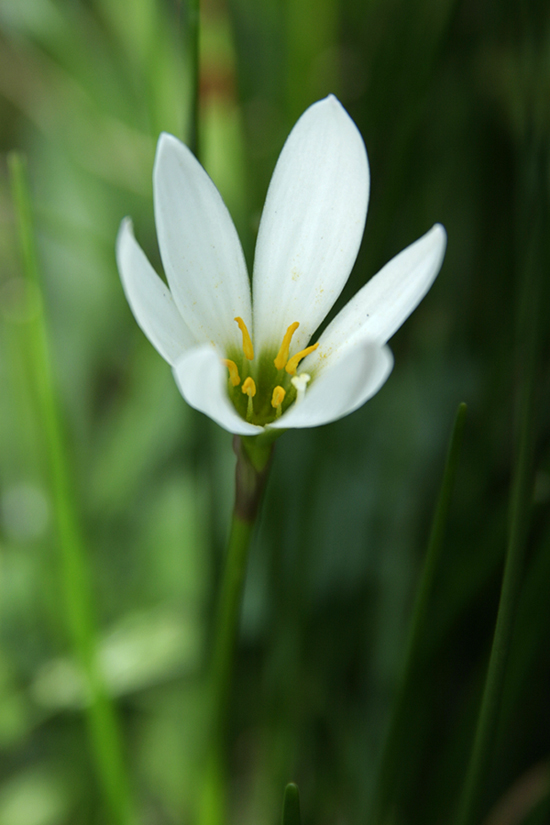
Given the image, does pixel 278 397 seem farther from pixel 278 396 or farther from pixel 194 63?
pixel 194 63

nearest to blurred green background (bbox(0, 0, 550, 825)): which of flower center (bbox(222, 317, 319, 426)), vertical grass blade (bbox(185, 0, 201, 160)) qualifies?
vertical grass blade (bbox(185, 0, 201, 160))

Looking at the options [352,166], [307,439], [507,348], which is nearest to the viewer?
[352,166]

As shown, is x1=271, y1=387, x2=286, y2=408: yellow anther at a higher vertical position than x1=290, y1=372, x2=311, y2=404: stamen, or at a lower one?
lower

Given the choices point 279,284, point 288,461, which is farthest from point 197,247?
point 288,461

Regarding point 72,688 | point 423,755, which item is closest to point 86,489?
point 72,688

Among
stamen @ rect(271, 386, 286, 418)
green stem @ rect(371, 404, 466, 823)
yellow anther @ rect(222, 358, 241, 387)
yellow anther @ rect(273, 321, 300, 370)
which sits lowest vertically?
green stem @ rect(371, 404, 466, 823)

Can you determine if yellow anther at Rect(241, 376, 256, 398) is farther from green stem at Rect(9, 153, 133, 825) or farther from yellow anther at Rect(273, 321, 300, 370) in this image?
green stem at Rect(9, 153, 133, 825)

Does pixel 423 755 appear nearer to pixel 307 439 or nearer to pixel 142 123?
pixel 307 439
